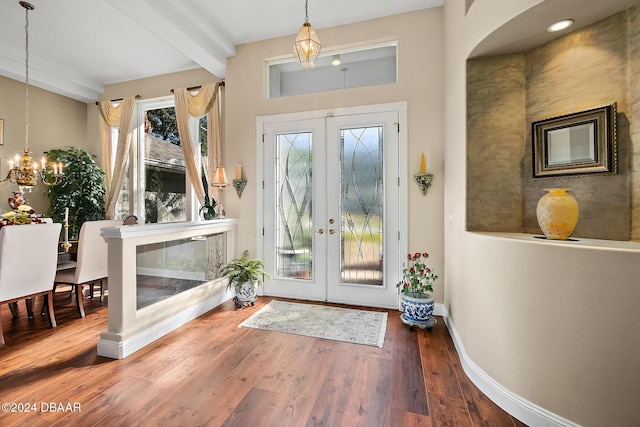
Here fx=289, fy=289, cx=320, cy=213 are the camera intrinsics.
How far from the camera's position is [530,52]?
222 cm

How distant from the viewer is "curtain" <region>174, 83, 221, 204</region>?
4270 millimetres

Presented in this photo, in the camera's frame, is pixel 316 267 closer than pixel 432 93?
No

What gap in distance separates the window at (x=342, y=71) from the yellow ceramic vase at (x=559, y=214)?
2.32m

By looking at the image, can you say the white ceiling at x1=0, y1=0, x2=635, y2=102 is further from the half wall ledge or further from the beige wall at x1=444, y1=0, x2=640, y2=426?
the half wall ledge

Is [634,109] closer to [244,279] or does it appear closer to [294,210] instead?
[294,210]

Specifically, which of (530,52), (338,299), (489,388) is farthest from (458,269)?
(530,52)

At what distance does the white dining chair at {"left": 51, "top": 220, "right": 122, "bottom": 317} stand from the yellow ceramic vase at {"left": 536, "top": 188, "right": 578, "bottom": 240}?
156 inches

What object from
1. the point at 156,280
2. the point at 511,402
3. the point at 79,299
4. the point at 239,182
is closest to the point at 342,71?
the point at 239,182

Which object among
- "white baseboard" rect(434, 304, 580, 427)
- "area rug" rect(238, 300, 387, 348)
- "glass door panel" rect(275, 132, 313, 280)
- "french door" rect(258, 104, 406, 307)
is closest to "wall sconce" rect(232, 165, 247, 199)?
"french door" rect(258, 104, 406, 307)

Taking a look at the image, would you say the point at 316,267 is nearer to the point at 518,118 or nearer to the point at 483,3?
the point at 518,118

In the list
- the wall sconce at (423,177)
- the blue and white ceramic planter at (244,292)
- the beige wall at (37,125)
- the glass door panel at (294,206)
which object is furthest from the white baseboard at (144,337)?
the beige wall at (37,125)

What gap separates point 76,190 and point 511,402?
610cm

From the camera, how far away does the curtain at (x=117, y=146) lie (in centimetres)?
490

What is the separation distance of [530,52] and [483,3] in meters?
0.56
